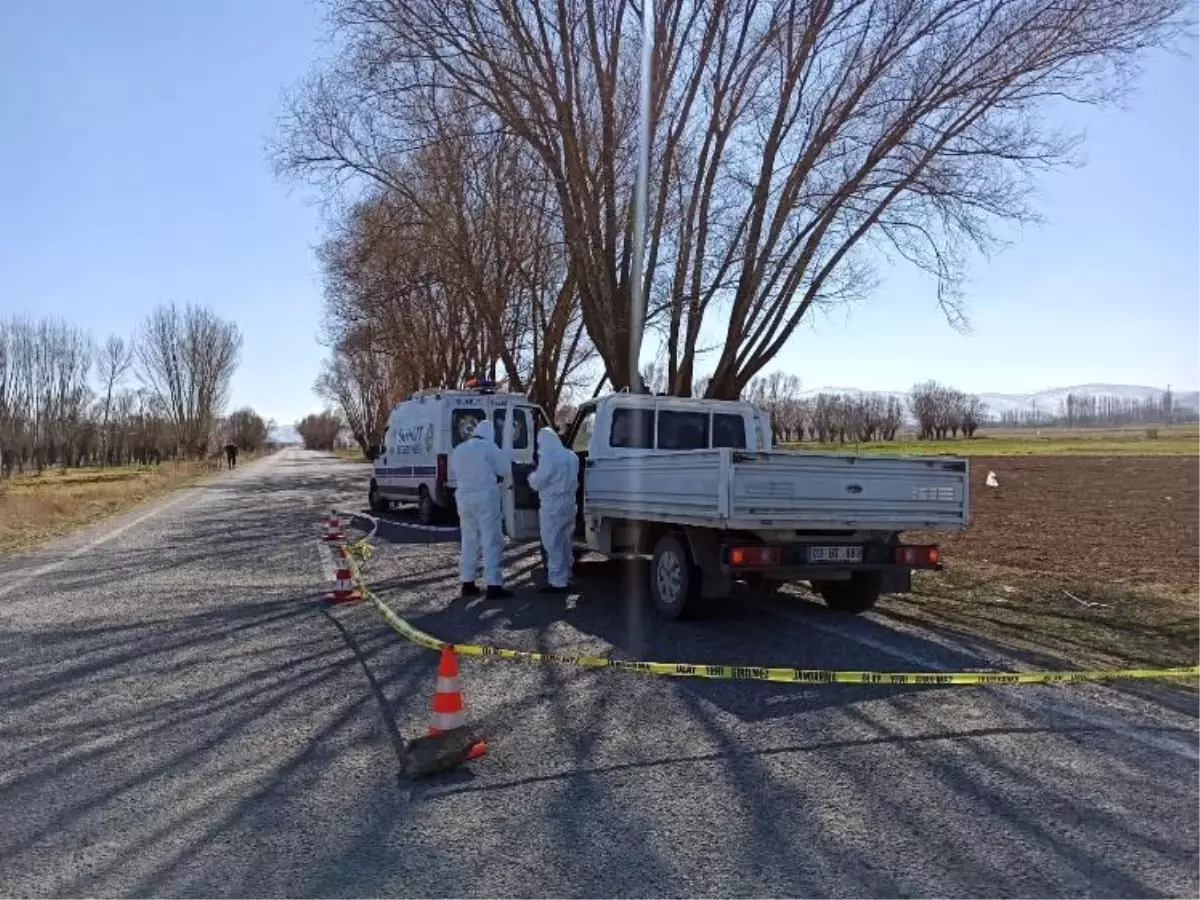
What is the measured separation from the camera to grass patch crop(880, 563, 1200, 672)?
24.8 ft

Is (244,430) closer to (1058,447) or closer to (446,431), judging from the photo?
(1058,447)

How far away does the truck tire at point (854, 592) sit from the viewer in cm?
886

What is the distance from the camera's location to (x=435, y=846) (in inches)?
153

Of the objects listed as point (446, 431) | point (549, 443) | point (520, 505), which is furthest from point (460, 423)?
point (549, 443)

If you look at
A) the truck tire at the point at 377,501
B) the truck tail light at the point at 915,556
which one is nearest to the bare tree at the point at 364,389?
the truck tire at the point at 377,501

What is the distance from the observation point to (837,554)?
27.2ft

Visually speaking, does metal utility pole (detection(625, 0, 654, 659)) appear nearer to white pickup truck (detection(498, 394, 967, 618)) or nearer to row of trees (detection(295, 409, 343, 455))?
white pickup truck (detection(498, 394, 967, 618))

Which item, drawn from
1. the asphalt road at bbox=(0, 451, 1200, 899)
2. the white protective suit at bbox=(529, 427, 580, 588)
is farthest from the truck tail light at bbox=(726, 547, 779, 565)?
the white protective suit at bbox=(529, 427, 580, 588)

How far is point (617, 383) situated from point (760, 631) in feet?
38.7

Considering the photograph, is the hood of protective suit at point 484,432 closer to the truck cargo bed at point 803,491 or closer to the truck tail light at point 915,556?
the truck cargo bed at point 803,491

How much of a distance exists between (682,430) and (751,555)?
3.35 m

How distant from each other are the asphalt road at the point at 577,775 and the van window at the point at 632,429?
294cm

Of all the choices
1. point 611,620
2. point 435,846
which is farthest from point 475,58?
point 435,846

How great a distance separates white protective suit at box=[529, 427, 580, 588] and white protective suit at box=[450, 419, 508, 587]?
44 cm
